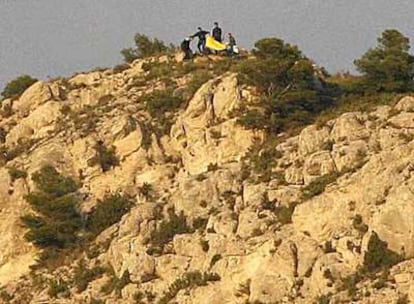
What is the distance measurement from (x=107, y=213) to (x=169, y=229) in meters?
6.80

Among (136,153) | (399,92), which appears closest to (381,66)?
(399,92)

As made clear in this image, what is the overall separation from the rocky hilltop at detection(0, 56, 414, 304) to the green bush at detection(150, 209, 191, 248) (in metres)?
0.09

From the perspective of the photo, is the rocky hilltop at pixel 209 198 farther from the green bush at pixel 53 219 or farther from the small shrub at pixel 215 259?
the green bush at pixel 53 219

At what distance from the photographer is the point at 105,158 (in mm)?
65062

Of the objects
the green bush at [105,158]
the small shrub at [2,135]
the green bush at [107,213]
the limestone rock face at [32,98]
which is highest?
the limestone rock face at [32,98]

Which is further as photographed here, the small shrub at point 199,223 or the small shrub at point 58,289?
the small shrub at point 58,289

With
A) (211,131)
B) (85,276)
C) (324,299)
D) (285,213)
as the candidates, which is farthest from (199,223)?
(324,299)

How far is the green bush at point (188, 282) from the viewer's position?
167ft

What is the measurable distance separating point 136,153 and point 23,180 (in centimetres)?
632

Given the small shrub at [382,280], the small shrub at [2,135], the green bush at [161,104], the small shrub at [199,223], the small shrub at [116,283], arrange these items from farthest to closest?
the small shrub at [2,135]
the green bush at [161,104]
the small shrub at [199,223]
the small shrub at [116,283]
the small shrub at [382,280]

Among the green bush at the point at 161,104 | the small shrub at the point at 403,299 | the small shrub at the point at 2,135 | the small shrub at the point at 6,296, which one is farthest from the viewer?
the small shrub at the point at 2,135

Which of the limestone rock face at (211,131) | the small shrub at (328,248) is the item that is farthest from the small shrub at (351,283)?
the limestone rock face at (211,131)

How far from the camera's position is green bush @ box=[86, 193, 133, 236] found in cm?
6153

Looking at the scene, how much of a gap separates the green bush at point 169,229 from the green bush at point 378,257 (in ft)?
36.9
